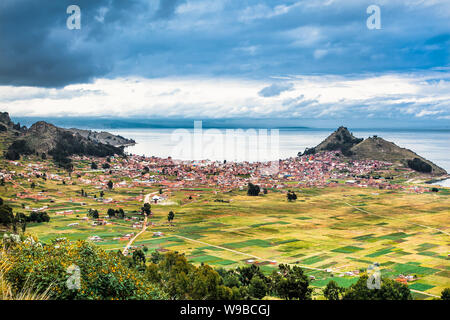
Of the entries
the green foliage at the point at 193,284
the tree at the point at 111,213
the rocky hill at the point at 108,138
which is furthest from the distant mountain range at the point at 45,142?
the green foliage at the point at 193,284

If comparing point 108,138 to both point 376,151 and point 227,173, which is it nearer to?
point 227,173

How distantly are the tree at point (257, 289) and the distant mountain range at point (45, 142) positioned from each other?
4542 centimetres

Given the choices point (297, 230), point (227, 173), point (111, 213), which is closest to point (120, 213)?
point (111, 213)

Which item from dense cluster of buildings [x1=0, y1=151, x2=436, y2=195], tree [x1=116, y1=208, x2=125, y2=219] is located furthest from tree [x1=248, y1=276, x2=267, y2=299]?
dense cluster of buildings [x1=0, y1=151, x2=436, y2=195]

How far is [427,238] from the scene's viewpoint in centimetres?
2720

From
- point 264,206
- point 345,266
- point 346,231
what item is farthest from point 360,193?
point 345,266

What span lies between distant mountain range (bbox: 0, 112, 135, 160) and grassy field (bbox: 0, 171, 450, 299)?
14327 millimetres

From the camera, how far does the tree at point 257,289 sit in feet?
45.0

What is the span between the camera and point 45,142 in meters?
56.4

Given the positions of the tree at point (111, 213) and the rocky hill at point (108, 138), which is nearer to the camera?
the tree at point (111, 213)

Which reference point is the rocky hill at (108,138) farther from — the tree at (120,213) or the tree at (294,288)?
the tree at (294,288)
